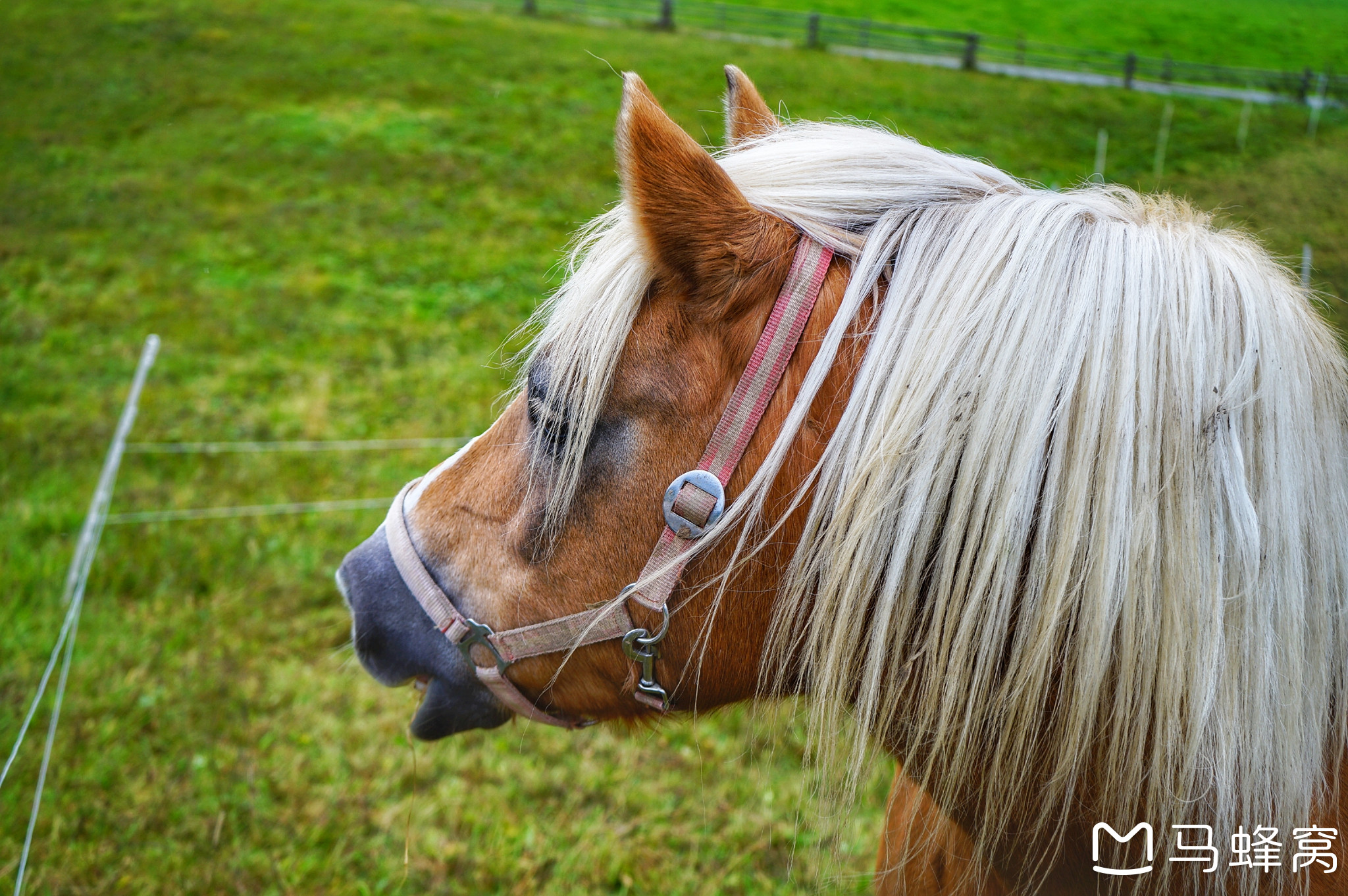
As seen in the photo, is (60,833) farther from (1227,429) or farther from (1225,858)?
(1227,429)

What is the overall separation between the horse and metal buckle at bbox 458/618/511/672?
12 cm

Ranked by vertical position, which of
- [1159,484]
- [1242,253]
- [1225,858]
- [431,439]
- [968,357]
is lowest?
[431,439]

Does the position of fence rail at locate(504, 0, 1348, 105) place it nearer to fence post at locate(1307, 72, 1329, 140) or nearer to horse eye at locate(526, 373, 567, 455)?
fence post at locate(1307, 72, 1329, 140)

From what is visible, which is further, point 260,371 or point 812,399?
point 260,371

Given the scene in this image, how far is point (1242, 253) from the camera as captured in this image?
3.56 feet

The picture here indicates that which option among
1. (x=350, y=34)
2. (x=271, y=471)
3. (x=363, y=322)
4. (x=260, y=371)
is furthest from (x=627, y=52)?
(x=271, y=471)

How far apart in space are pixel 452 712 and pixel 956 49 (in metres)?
8.57

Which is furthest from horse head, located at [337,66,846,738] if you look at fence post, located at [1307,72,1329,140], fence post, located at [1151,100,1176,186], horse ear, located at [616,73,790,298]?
fence post, located at [1151,100,1176,186]

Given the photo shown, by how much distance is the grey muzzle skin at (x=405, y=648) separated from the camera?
139cm

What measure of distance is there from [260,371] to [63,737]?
3.39m

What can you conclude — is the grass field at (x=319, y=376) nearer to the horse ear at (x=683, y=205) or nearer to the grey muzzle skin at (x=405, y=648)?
the grey muzzle skin at (x=405, y=648)

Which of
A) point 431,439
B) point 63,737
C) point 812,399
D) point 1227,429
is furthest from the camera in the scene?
point 431,439

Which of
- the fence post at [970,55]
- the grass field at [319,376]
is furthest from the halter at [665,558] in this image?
the fence post at [970,55]

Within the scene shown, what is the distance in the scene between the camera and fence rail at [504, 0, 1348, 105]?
130 inches
